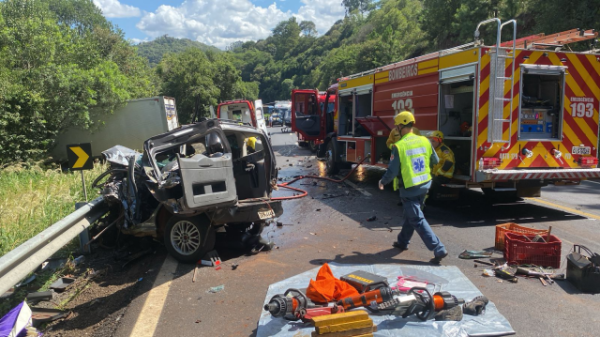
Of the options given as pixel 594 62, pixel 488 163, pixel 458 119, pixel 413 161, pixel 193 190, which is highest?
pixel 594 62

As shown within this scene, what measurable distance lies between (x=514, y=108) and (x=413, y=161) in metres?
3.00

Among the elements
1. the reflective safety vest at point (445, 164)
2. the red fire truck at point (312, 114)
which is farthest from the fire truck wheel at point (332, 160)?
the reflective safety vest at point (445, 164)

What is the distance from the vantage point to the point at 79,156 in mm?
6387

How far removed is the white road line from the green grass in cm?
218

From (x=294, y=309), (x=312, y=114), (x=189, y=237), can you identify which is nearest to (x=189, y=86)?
(x=312, y=114)

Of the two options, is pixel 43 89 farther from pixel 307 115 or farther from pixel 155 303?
pixel 155 303

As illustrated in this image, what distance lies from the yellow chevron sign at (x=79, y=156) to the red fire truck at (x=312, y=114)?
1002 cm

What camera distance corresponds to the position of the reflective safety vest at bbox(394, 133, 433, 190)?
5457 millimetres

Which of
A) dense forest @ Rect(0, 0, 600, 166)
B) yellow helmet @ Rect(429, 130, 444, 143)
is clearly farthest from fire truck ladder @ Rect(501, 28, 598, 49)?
dense forest @ Rect(0, 0, 600, 166)

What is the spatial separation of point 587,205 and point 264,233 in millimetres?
6171

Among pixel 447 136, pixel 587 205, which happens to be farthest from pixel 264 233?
pixel 587 205

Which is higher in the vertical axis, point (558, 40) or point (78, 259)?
point (558, 40)

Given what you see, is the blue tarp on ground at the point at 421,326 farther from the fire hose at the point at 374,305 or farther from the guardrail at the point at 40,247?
the guardrail at the point at 40,247

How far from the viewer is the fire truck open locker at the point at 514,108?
23.4 feet
